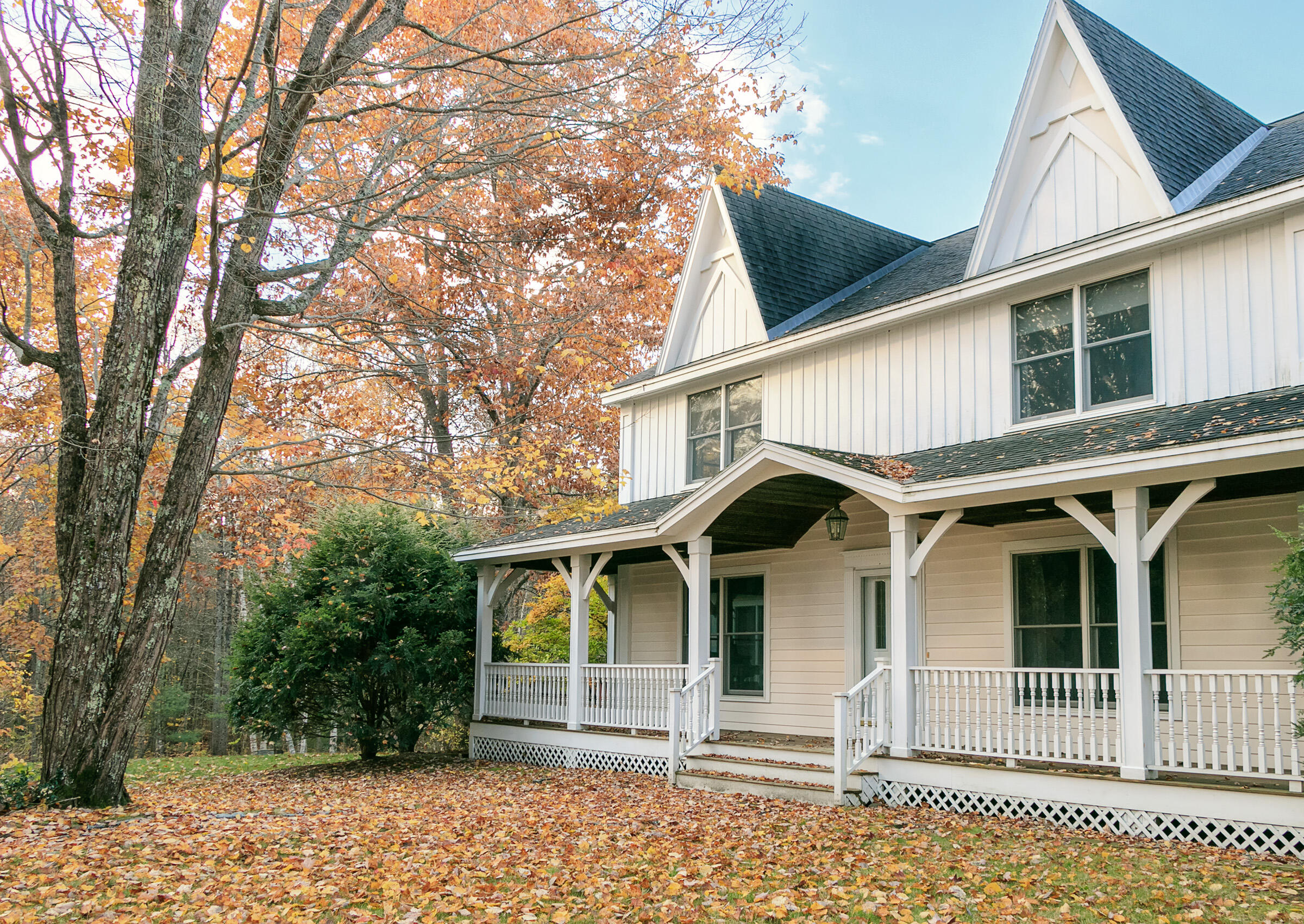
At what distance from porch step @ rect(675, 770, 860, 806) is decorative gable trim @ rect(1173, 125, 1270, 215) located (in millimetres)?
6853

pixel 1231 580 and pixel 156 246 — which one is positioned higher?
pixel 156 246

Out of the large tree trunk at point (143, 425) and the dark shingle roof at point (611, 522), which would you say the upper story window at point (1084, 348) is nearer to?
the dark shingle roof at point (611, 522)

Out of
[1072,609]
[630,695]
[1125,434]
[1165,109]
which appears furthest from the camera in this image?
[630,695]

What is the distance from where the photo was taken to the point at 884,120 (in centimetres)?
4412

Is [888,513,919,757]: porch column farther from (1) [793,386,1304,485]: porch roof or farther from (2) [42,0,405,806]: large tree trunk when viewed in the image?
(2) [42,0,405,806]: large tree trunk

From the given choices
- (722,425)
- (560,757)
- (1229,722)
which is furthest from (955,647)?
(560,757)

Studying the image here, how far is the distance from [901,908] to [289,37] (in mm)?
15785

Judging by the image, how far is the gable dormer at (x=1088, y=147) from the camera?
1113 cm

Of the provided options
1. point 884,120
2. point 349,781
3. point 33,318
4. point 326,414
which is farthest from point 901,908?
point 884,120

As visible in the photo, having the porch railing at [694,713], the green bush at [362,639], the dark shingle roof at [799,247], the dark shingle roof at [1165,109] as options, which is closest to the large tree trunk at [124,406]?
the green bush at [362,639]

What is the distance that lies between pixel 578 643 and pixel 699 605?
111 inches

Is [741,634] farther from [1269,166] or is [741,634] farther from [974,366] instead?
[1269,166]

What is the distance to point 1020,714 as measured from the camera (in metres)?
9.76

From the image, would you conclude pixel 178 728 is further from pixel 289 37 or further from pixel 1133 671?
pixel 1133 671
